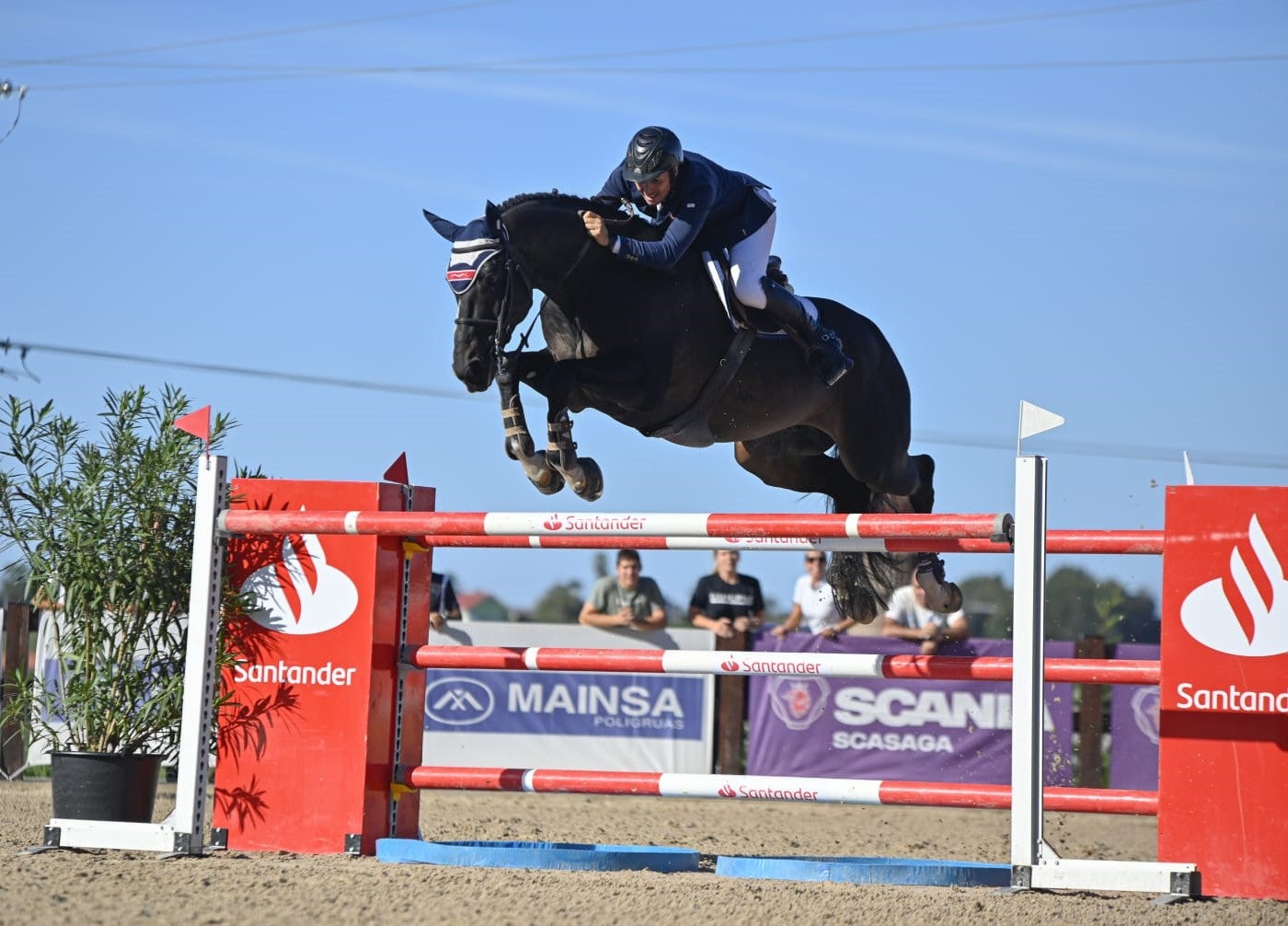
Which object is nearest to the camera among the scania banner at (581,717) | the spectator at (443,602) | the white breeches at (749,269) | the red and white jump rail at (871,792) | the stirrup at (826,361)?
the red and white jump rail at (871,792)

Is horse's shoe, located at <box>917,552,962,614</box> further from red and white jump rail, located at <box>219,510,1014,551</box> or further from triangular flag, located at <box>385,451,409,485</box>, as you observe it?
triangular flag, located at <box>385,451,409,485</box>

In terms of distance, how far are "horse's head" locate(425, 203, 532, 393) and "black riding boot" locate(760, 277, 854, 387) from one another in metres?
0.91

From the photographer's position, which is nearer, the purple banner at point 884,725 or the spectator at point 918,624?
the spectator at point 918,624

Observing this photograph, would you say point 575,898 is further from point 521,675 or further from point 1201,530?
point 521,675

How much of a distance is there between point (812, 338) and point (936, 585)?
118cm

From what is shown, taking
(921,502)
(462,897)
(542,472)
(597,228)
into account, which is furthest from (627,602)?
(462,897)

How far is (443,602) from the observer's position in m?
8.61

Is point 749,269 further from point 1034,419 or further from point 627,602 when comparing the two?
point 627,602

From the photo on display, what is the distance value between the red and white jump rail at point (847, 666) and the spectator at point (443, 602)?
382cm

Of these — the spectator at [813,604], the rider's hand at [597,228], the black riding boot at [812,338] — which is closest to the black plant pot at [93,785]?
the rider's hand at [597,228]

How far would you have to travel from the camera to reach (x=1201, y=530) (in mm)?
3969

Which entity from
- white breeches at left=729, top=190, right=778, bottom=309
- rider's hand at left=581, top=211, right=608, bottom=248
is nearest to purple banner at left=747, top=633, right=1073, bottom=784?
white breeches at left=729, top=190, right=778, bottom=309

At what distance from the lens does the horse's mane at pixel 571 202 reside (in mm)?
4688

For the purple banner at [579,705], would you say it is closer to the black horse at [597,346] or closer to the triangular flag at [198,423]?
the black horse at [597,346]
